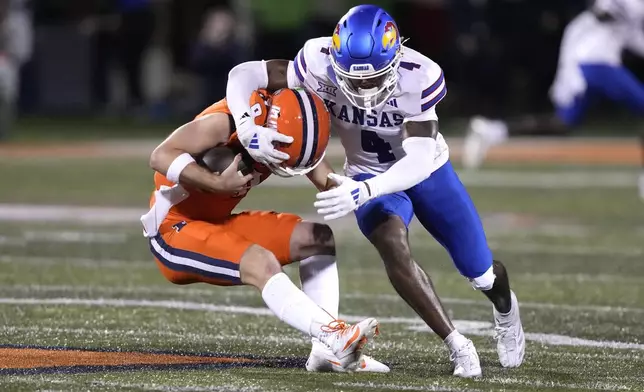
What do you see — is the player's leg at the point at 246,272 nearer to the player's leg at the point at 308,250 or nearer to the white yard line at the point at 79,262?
the player's leg at the point at 308,250

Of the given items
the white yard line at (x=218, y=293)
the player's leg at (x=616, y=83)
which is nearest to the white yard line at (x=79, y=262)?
the white yard line at (x=218, y=293)

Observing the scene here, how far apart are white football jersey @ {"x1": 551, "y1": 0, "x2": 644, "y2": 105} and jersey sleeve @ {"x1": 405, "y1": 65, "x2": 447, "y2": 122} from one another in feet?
23.9

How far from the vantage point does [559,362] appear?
5.36m

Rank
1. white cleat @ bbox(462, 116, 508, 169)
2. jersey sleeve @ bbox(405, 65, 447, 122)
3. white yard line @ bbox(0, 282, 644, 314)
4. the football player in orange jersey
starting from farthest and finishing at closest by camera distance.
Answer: white cleat @ bbox(462, 116, 508, 169) < white yard line @ bbox(0, 282, 644, 314) < jersey sleeve @ bbox(405, 65, 447, 122) < the football player in orange jersey

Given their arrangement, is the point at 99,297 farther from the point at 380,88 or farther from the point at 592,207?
the point at 592,207

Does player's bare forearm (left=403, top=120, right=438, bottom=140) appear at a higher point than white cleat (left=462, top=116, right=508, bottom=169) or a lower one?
higher

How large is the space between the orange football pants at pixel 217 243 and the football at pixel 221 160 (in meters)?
0.22

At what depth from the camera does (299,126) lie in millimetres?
4973

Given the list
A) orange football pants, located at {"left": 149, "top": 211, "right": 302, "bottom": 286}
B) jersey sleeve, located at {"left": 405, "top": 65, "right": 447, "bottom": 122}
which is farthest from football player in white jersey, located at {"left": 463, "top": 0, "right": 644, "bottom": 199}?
orange football pants, located at {"left": 149, "top": 211, "right": 302, "bottom": 286}

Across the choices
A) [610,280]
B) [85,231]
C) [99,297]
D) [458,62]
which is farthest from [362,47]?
[458,62]

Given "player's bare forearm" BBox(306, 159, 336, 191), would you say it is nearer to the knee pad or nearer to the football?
the football

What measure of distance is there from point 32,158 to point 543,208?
20.7ft

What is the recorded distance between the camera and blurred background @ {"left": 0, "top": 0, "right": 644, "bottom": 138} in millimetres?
21062

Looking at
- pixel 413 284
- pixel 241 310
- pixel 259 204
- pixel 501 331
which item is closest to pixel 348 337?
pixel 413 284
